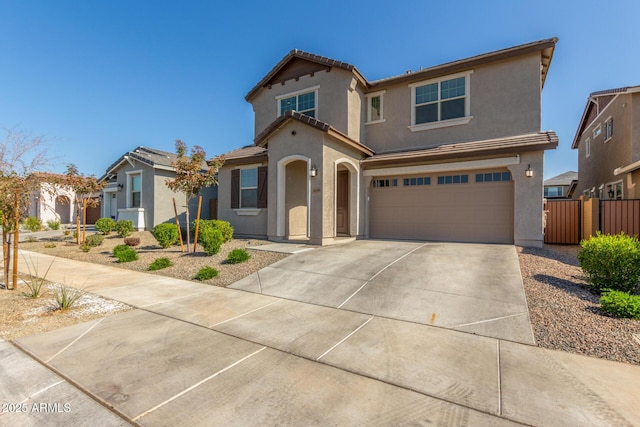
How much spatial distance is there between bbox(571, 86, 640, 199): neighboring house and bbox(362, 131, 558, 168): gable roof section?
5.23 m

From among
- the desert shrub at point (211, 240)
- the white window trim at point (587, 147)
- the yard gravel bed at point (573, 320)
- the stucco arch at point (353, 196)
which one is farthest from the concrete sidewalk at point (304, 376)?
the white window trim at point (587, 147)

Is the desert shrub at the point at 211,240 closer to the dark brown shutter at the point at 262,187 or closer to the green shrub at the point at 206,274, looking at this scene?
the green shrub at the point at 206,274

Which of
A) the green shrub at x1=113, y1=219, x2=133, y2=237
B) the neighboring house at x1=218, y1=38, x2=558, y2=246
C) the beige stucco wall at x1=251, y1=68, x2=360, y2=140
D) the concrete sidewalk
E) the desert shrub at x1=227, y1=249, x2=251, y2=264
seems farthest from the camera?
the green shrub at x1=113, y1=219, x2=133, y2=237

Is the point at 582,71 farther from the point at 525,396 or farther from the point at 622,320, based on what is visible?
the point at 525,396

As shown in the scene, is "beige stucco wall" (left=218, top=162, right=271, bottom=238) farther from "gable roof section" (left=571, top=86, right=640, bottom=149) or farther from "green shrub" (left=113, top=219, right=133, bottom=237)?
"gable roof section" (left=571, top=86, right=640, bottom=149)

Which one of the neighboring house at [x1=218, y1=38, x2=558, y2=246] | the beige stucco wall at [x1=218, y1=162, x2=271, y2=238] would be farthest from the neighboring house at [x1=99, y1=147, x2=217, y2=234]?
the neighboring house at [x1=218, y1=38, x2=558, y2=246]

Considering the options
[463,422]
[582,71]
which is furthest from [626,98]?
[463,422]

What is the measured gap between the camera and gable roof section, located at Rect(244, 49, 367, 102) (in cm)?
1283

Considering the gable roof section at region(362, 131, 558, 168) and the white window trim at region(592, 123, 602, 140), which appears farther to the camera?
the white window trim at region(592, 123, 602, 140)

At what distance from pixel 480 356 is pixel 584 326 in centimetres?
200

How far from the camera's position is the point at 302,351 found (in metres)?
3.80

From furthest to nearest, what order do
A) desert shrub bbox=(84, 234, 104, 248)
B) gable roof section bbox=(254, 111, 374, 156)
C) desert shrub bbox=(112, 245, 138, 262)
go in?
desert shrub bbox=(84, 234, 104, 248) < gable roof section bbox=(254, 111, 374, 156) < desert shrub bbox=(112, 245, 138, 262)

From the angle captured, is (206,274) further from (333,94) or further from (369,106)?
(369,106)

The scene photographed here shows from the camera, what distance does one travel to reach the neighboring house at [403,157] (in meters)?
10.4
